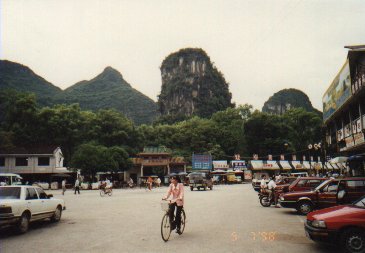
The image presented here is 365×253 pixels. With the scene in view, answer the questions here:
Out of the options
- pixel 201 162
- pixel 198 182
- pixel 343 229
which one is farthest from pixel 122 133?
pixel 343 229

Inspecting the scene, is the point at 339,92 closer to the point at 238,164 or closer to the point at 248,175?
the point at 238,164

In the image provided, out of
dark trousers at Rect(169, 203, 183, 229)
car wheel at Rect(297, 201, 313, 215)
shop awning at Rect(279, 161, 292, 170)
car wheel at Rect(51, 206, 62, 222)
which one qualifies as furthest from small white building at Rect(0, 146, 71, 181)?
dark trousers at Rect(169, 203, 183, 229)

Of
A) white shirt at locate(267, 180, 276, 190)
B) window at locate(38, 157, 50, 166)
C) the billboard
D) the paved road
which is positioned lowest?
the paved road

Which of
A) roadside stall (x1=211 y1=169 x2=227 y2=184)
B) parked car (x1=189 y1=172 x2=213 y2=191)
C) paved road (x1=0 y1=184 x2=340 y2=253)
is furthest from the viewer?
roadside stall (x1=211 y1=169 x2=227 y2=184)

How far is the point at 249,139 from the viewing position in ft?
→ 286

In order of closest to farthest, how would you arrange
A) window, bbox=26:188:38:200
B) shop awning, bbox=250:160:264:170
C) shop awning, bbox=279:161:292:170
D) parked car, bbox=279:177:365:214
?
window, bbox=26:188:38:200 < parked car, bbox=279:177:365:214 < shop awning, bbox=250:160:264:170 < shop awning, bbox=279:161:292:170

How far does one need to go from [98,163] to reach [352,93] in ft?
108

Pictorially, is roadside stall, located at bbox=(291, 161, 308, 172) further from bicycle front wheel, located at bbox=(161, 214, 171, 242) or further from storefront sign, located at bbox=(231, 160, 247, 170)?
bicycle front wheel, located at bbox=(161, 214, 171, 242)

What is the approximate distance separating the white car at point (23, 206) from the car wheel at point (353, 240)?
850 cm

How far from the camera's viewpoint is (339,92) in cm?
3177

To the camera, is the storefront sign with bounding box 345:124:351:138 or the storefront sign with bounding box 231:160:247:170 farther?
the storefront sign with bounding box 231:160:247:170

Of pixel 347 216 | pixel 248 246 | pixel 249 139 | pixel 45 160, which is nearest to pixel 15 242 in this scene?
pixel 248 246

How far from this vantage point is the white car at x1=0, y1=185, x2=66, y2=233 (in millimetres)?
9898

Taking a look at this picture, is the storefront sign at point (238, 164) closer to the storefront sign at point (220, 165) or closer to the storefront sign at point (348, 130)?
the storefront sign at point (220, 165)
